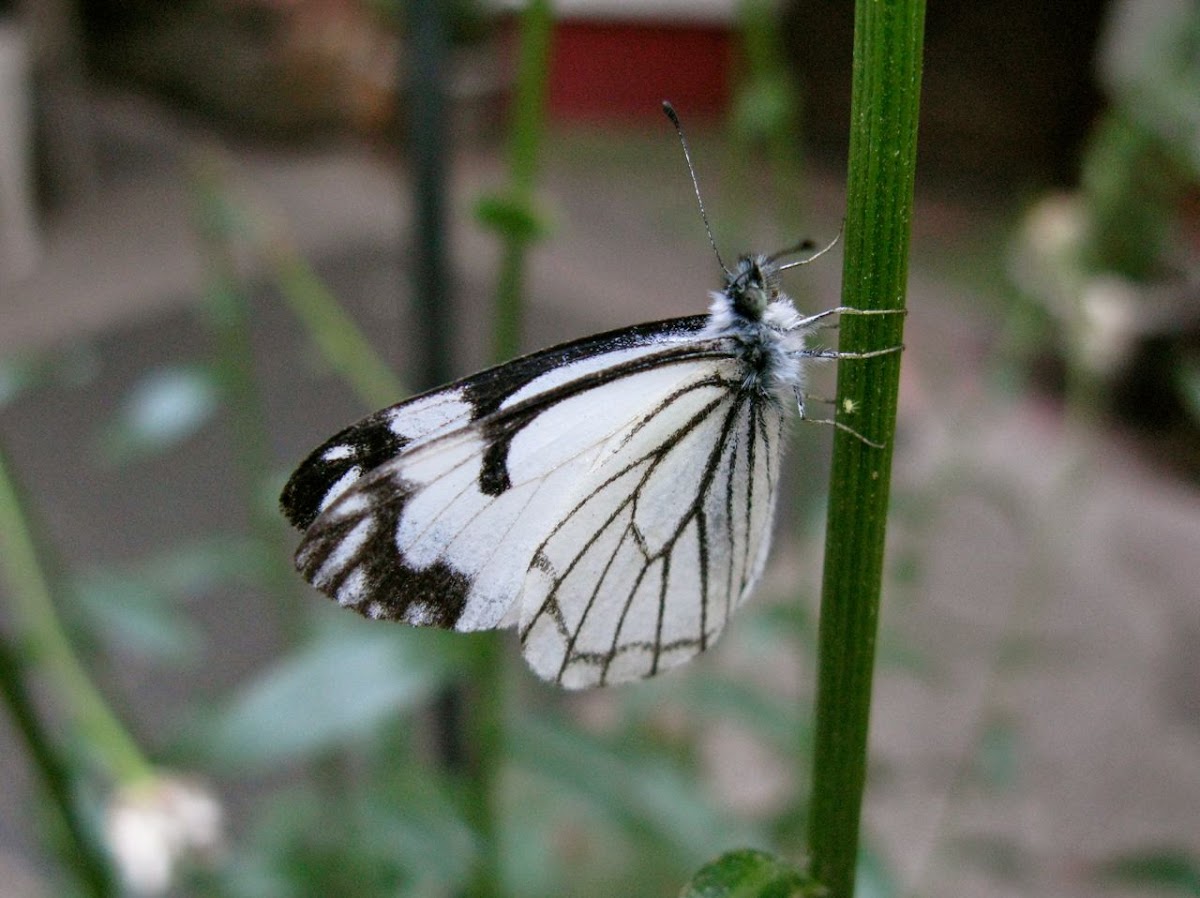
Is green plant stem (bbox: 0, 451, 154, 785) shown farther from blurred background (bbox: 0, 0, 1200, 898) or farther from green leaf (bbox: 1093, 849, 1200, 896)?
green leaf (bbox: 1093, 849, 1200, 896)

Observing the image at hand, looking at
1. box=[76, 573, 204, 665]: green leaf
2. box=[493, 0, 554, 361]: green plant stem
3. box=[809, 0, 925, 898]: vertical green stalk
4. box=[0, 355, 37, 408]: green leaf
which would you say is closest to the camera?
box=[809, 0, 925, 898]: vertical green stalk

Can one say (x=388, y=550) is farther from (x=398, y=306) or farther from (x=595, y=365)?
(x=398, y=306)

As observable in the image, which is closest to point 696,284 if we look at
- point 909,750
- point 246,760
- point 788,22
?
point 788,22

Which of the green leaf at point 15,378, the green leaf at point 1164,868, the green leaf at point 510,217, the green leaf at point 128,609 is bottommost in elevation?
the green leaf at point 1164,868

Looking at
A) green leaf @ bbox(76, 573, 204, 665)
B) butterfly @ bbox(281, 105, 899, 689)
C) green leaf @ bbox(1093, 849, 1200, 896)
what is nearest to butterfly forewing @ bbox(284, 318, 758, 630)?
butterfly @ bbox(281, 105, 899, 689)

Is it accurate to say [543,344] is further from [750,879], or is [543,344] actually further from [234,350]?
[750,879]

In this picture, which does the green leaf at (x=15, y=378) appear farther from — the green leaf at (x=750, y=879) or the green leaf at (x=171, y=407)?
the green leaf at (x=750, y=879)

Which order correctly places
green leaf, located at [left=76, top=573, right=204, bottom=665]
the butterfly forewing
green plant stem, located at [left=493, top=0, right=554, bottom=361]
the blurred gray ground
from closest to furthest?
1. the butterfly forewing
2. green plant stem, located at [left=493, top=0, right=554, bottom=361]
3. green leaf, located at [left=76, top=573, right=204, bottom=665]
4. the blurred gray ground

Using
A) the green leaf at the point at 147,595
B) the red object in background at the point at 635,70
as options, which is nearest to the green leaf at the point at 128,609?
the green leaf at the point at 147,595
